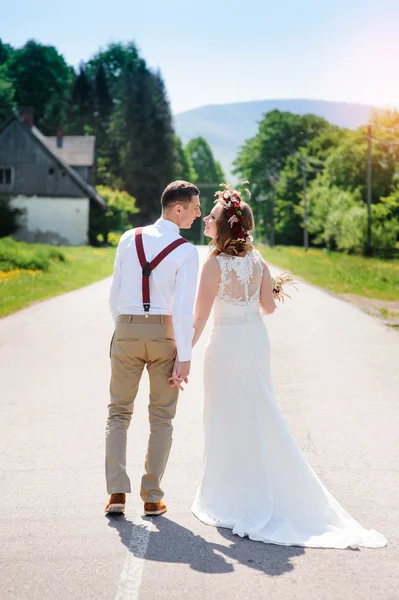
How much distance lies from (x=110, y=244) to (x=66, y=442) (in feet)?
192

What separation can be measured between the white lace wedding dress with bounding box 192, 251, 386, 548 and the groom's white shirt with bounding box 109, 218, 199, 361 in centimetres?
33

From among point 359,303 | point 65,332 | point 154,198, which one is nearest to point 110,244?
point 154,198

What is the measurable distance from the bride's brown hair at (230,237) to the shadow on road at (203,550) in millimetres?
1624

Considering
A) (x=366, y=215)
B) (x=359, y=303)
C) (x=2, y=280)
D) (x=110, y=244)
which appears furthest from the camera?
(x=110, y=244)

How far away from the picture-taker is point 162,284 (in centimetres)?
478

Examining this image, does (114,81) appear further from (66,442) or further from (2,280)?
(66,442)

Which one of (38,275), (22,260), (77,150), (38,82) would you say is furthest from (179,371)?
(38,82)

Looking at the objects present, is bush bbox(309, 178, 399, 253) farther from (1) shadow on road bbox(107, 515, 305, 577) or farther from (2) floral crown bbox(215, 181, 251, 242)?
(1) shadow on road bbox(107, 515, 305, 577)

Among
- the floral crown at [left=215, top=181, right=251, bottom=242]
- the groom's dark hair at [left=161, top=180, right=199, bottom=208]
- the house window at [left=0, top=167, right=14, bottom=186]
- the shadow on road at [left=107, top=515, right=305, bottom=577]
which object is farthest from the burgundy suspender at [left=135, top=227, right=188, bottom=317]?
the house window at [left=0, top=167, right=14, bottom=186]

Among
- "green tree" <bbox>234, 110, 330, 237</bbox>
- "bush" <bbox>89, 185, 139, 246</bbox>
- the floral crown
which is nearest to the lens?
the floral crown

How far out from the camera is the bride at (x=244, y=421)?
15.2 feet

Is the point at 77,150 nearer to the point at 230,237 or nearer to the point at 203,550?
the point at 230,237

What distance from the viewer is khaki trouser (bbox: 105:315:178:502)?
15.7ft

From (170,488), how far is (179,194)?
76.5 inches
